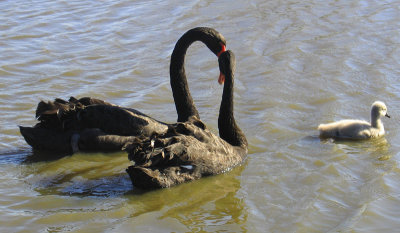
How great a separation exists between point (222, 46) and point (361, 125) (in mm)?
1685

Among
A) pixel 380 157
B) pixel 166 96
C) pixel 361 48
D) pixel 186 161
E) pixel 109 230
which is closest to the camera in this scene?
pixel 109 230

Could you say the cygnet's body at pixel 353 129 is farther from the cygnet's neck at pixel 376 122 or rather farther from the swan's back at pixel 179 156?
the swan's back at pixel 179 156

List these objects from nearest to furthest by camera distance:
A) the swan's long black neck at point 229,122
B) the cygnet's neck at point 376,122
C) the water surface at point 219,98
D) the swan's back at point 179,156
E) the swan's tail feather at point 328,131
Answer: the water surface at point 219,98 < the swan's back at point 179,156 < the swan's long black neck at point 229,122 < the swan's tail feather at point 328,131 < the cygnet's neck at point 376,122

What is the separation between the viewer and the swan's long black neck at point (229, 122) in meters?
6.75

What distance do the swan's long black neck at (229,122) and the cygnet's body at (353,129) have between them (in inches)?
35.3

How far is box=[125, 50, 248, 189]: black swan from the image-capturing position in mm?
Answer: 5820

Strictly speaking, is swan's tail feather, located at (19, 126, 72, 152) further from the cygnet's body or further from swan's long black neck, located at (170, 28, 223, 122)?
the cygnet's body

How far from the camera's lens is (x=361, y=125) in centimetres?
705

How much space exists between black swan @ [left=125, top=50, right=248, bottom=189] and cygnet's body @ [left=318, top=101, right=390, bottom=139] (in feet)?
2.95

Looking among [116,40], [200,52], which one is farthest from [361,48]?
[116,40]

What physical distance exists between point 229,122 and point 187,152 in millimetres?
926

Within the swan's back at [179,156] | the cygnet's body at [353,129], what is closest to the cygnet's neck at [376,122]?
the cygnet's body at [353,129]

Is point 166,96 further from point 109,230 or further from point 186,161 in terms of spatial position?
point 109,230

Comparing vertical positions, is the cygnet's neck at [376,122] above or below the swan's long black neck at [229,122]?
below
